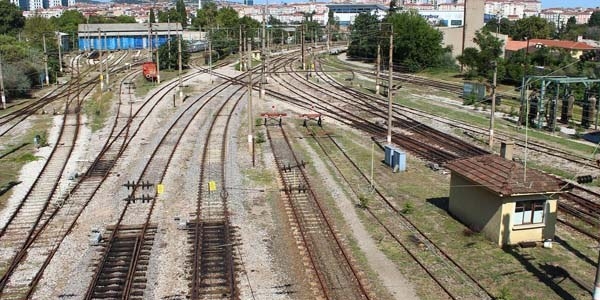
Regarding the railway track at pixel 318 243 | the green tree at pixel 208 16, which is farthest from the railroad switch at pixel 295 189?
the green tree at pixel 208 16

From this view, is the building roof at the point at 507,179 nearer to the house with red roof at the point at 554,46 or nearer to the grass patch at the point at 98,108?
the grass patch at the point at 98,108

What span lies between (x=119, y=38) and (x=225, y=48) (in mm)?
25512

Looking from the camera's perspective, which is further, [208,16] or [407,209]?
[208,16]

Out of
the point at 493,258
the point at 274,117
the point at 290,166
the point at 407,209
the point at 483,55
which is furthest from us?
the point at 483,55

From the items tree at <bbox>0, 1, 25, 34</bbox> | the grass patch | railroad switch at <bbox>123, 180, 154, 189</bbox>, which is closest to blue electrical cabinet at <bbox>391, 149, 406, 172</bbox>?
railroad switch at <bbox>123, 180, 154, 189</bbox>

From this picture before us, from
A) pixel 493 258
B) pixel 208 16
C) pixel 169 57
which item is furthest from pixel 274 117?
pixel 208 16

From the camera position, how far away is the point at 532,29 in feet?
341

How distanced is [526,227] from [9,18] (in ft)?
337

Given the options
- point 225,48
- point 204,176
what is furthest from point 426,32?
point 204,176

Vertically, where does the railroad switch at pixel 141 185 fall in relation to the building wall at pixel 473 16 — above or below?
below

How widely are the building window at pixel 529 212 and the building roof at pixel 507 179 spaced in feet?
1.63

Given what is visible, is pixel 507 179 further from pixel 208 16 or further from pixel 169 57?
pixel 208 16

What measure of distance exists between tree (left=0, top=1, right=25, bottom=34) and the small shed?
9292 cm

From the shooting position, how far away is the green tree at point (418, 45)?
68.0m
